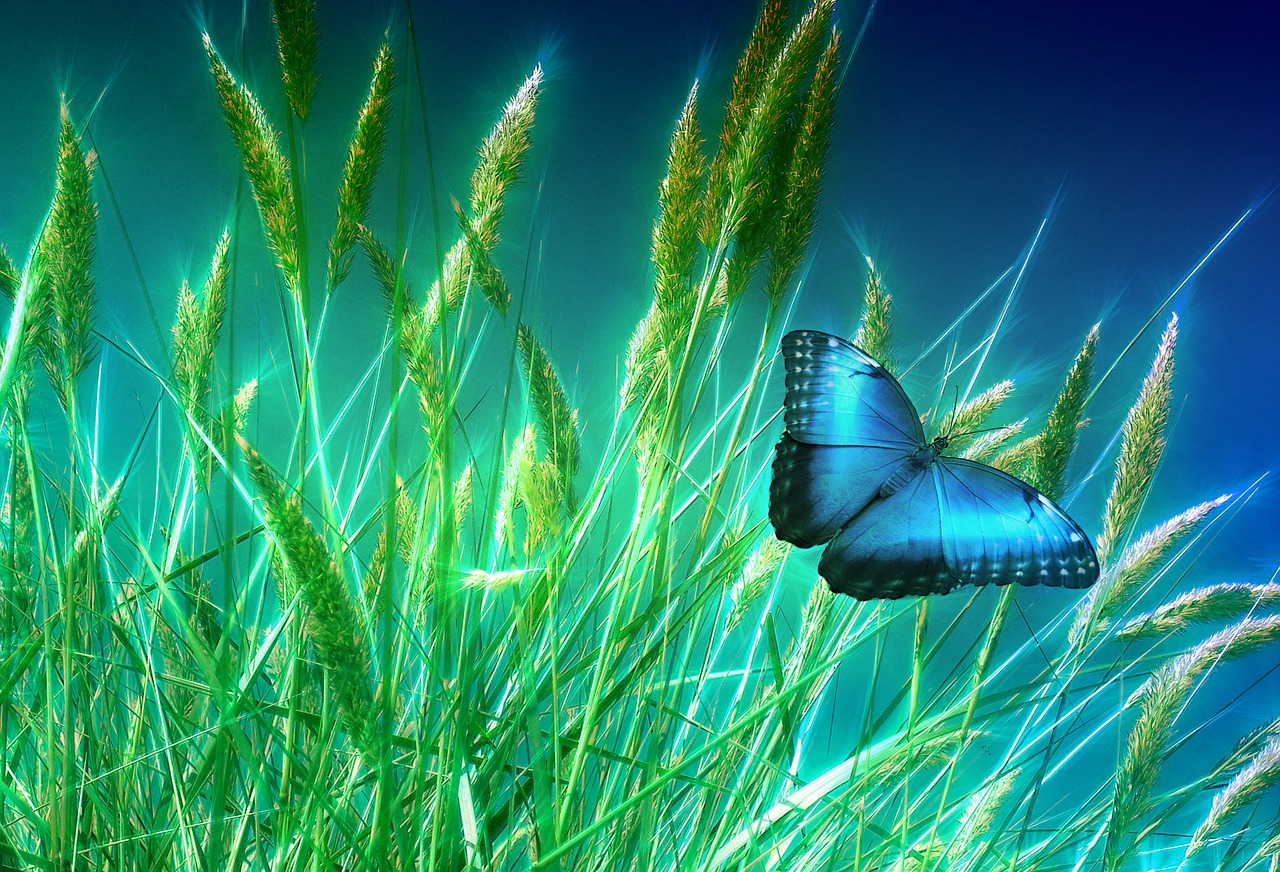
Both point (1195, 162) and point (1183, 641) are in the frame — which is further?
point (1195, 162)

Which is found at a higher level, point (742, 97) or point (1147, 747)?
point (742, 97)

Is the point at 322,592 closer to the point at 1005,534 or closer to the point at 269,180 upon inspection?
the point at 269,180

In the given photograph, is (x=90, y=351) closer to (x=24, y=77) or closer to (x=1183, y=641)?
(x=24, y=77)

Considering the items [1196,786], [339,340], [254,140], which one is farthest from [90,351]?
[1196,786]

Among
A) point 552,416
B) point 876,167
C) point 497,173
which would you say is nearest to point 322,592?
point 552,416

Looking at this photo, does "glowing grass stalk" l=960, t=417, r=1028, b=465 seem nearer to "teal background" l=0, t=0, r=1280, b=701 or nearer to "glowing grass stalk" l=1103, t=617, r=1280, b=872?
"teal background" l=0, t=0, r=1280, b=701

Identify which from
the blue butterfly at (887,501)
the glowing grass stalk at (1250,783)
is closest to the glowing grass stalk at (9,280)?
the blue butterfly at (887,501)

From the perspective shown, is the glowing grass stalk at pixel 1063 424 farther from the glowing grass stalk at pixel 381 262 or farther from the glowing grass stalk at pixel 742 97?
the glowing grass stalk at pixel 381 262
